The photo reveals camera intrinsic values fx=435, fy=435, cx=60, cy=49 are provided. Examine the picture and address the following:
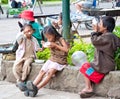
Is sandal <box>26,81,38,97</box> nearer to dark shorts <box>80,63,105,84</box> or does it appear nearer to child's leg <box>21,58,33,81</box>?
child's leg <box>21,58,33,81</box>

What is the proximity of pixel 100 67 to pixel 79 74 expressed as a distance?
46cm

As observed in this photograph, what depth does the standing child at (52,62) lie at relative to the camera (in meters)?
6.61

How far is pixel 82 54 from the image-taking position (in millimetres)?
6883

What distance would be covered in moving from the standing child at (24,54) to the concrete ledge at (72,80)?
0.13 metres

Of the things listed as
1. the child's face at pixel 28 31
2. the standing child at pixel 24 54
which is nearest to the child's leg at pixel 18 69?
the standing child at pixel 24 54

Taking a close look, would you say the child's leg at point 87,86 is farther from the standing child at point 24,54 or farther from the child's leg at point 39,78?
the standing child at point 24,54

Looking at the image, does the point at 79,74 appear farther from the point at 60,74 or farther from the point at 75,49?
the point at 75,49

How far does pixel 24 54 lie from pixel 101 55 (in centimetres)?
156

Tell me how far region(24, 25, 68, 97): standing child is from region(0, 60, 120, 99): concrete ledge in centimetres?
16

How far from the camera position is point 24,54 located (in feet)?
23.8

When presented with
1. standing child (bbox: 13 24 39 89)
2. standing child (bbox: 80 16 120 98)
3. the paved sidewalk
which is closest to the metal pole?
standing child (bbox: 13 24 39 89)

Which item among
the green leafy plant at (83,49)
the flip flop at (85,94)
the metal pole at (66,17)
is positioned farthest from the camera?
the metal pole at (66,17)

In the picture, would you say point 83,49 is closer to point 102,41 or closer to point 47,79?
point 47,79

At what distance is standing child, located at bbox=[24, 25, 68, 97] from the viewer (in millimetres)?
6605
